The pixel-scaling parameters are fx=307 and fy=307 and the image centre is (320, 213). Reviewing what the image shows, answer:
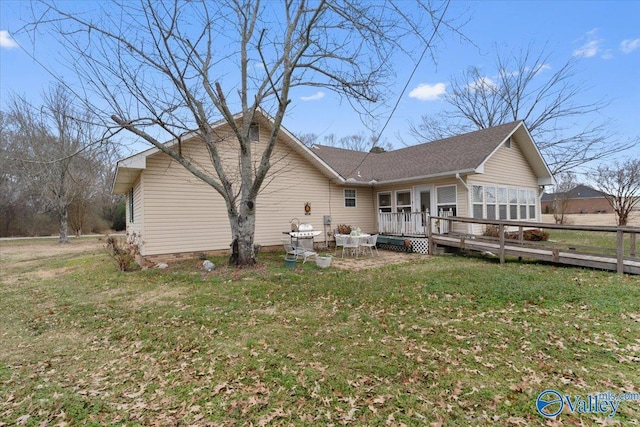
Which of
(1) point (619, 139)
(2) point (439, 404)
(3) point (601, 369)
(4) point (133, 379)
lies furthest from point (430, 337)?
(1) point (619, 139)

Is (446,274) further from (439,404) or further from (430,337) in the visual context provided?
(439,404)

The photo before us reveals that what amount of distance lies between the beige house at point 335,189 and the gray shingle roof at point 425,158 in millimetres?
62

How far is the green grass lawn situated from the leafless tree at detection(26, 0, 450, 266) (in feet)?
12.3

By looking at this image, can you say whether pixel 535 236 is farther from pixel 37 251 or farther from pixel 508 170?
pixel 37 251

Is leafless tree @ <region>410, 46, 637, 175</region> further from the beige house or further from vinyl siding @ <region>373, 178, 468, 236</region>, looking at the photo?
vinyl siding @ <region>373, 178, 468, 236</region>

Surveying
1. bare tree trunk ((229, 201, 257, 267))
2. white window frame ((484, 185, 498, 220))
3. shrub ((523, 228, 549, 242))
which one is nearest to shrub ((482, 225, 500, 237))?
white window frame ((484, 185, 498, 220))

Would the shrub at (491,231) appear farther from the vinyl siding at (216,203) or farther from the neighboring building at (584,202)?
the neighboring building at (584,202)

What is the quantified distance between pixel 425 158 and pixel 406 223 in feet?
11.5

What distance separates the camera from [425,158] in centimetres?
1406

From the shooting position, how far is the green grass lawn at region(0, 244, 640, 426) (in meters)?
2.78

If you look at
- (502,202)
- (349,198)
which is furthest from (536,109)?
(349,198)

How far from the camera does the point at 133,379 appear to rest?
3.35m

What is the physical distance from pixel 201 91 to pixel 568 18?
12329 millimetres

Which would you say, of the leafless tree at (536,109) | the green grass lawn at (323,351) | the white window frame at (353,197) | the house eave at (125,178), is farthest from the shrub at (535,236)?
the house eave at (125,178)
